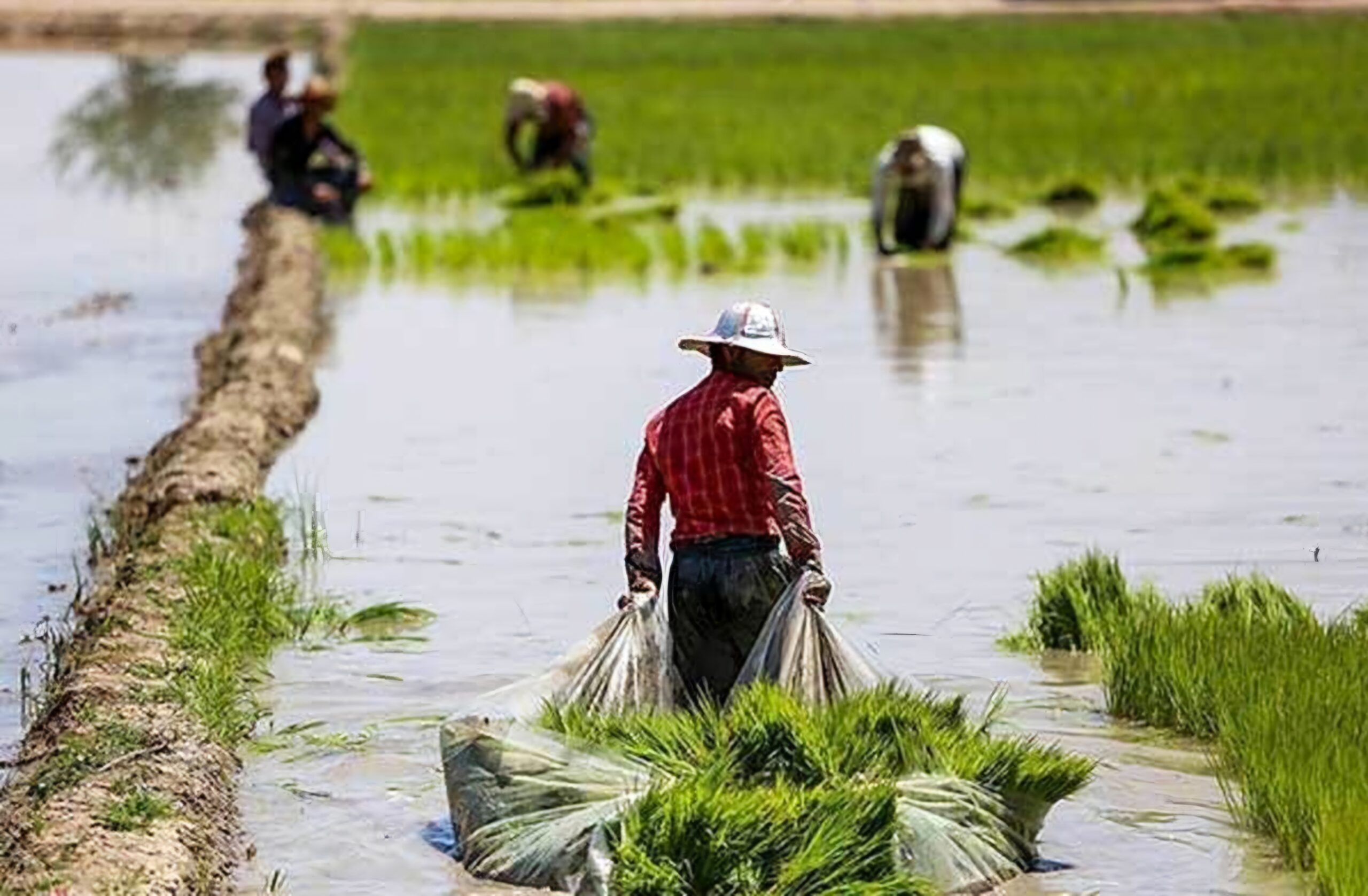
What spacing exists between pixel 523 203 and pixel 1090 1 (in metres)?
21.1

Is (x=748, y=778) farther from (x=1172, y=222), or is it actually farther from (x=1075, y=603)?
(x=1172, y=222)

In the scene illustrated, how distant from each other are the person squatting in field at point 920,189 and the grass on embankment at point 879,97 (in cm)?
331

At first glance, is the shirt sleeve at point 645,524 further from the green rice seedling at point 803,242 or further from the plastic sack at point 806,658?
the green rice seedling at point 803,242

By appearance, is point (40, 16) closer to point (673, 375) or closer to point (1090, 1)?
point (1090, 1)

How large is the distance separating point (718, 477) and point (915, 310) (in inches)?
328

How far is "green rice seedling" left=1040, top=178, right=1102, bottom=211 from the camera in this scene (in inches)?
739

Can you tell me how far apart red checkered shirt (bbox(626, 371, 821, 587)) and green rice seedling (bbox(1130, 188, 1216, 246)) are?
1037 centimetres

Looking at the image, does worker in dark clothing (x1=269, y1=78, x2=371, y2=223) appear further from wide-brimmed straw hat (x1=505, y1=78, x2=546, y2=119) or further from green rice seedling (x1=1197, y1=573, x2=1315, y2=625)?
green rice seedling (x1=1197, y1=573, x2=1315, y2=625)

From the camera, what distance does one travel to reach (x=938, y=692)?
6844mm

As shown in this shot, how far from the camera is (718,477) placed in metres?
6.06

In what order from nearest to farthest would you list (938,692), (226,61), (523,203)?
(938,692) → (523,203) → (226,61)

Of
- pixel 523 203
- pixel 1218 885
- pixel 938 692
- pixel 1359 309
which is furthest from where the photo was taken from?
pixel 523 203

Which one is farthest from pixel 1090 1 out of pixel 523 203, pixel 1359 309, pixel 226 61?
pixel 1359 309

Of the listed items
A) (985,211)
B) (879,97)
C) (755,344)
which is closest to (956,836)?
(755,344)
